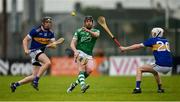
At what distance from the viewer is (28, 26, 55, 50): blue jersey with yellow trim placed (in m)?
24.9

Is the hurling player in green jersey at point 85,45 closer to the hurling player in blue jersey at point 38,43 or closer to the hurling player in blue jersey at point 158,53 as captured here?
the hurling player in blue jersey at point 38,43

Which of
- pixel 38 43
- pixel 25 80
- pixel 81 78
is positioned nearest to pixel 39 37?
pixel 38 43

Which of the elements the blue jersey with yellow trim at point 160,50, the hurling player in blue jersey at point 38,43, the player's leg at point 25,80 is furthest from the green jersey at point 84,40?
the player's leg at point 25,80

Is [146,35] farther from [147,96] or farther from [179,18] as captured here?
[147,96]

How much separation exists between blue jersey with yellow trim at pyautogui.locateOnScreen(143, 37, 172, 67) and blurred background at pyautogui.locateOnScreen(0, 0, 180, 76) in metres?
21.0

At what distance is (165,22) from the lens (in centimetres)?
5469

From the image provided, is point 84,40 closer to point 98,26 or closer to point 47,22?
point 47,22

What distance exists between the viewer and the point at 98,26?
5588 centimetres

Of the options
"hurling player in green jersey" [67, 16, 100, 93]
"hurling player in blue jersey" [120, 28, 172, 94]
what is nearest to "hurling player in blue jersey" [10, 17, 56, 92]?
"hurling player in green jersey" [67, 16, 100, 93]

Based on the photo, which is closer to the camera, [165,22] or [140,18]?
[165,22]

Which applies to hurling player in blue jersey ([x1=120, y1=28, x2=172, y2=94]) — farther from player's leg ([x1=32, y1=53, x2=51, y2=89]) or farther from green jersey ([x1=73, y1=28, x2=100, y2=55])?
player's leg ([x1=32, y1=53, x2=51, y2=89])

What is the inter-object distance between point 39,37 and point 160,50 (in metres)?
3.84

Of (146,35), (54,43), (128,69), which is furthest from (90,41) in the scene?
(146,35)

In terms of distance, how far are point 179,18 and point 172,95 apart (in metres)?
31.8
